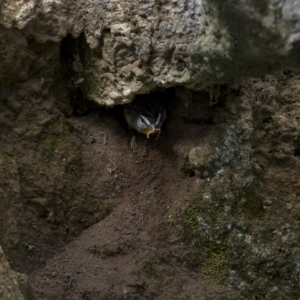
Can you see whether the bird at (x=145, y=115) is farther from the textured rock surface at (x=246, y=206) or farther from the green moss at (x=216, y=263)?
the green moss at (x=216, y=263)

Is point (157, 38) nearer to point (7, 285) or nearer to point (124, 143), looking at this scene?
point (124, 143)

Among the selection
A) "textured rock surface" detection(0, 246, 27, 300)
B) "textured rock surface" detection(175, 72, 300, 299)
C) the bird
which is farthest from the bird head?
"textured rock surface" detection(0, 246, 27, 300)

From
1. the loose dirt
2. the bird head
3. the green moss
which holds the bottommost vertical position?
the green moss

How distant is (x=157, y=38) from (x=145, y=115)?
77cm

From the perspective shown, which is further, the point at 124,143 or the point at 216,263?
the point at 124,143

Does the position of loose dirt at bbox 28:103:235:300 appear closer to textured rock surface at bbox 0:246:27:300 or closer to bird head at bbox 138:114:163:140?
bird head at bbox 138:114:163:140

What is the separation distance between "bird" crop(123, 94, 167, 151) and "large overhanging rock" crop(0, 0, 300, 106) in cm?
28

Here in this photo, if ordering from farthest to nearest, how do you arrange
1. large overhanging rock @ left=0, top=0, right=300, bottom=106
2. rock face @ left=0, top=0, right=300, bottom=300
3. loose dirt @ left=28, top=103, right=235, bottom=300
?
1. loose dirt @ left=28, top=103, right=235, bottom=300
2. rock face @ left=0, top=0, right=300, bottom=300
3. large overhanging rock @ left=0, top=0, right=300, bottom=106

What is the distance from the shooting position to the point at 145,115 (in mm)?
3848

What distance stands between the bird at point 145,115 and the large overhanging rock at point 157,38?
0.90ft

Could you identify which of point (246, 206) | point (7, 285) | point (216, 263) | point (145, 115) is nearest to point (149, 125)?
point (145, 115)

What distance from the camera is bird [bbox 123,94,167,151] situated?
385 centimetres

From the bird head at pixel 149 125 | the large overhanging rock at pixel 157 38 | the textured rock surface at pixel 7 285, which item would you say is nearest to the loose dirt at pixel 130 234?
the bird head at pixel 149 125

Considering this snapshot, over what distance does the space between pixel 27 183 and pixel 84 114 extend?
68 centimetres
